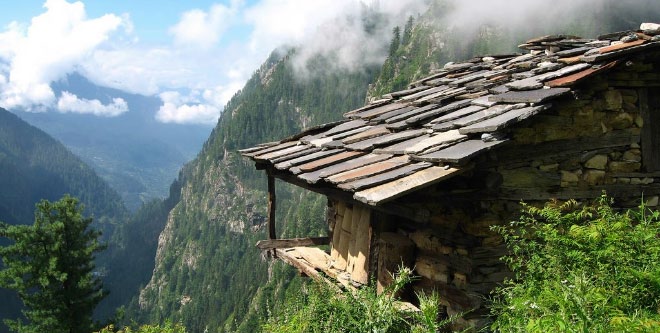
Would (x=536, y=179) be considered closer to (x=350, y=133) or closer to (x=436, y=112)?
(x=436, y=112)

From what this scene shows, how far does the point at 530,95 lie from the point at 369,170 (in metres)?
1.89

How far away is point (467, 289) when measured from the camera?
19.5 ft

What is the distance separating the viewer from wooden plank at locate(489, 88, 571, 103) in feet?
18.0

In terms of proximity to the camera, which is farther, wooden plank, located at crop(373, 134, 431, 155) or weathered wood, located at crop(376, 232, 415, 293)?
weathered wood, located at crop(376, 232, 415, 293)

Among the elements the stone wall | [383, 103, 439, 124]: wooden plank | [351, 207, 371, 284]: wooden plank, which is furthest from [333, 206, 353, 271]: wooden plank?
the stone wall

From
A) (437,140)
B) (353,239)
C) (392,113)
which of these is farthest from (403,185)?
(392,113)

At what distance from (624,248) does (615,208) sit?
2555 millimetres

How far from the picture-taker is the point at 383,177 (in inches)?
206

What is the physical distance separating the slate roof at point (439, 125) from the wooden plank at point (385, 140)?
0.5 inches

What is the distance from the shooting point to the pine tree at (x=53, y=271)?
20.5 meters

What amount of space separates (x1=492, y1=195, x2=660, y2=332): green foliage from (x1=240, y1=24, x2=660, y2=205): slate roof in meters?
1.09

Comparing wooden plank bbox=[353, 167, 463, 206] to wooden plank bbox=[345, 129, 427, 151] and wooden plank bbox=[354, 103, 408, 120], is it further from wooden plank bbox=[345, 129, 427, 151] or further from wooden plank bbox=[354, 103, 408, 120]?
wooden plank bbox=[354, 103, 408, 120]

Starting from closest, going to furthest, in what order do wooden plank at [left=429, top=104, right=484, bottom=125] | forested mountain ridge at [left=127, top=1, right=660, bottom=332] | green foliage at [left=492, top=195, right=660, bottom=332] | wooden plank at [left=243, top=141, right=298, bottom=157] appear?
green foliage at [left=492, top=195, right=660, bottom=332]
wooden plank at [left=429, top=104, right=484, bottom=125]
wooden plank at [left=243, top=141, right=298, bottom=157]
forested mountain ridge at [left=127, top=1, right=660, bottom=332]

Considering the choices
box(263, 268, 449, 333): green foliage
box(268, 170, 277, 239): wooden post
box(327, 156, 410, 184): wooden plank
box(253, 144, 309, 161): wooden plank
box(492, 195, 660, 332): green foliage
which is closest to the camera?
box(492, 195, 660, 332): green foliage
